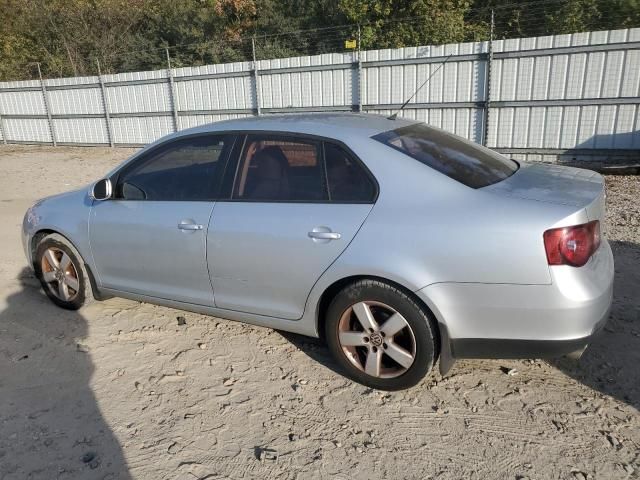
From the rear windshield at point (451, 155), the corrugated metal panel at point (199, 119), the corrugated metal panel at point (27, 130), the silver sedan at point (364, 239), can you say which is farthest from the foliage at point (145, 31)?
the rear windshield at point (451, 155)

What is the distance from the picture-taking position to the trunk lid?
8.54ft

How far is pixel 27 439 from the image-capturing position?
8.77 ft

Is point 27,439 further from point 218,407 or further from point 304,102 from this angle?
point 304,102

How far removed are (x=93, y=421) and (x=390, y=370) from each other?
168 cm

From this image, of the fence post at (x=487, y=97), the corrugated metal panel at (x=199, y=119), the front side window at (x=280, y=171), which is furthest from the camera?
the corrugated metal panel at (x=199, y=119)

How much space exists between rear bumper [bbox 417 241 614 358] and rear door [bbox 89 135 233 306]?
159cm

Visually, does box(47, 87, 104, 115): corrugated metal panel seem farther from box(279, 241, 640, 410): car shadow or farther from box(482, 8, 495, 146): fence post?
box(279, 241, 640, 410): car shadow

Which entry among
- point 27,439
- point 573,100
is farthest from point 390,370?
point 573,100

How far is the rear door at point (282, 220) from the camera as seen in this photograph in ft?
9.45

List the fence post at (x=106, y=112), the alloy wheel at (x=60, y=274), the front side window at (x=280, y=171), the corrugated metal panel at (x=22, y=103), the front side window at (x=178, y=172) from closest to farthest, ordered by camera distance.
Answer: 1. the front side window at (x=280, y=171)
2. the front side window at (x=178, y=172)
3. the alloy wheel at (x=60, y=274)
4. the fence post at (x=106, y=112)
5. the corrugated metal panel at (x=22, y=103)

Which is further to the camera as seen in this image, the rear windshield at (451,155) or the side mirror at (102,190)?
the side mirror at (102,190)

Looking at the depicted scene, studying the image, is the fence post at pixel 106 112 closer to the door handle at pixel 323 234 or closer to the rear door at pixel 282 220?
the rear door at pixel 282 220

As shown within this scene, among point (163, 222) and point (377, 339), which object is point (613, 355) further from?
point (163, 222)

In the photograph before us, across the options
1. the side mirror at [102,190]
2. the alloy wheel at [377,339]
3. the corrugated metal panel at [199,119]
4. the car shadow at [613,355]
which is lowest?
the car shadow at [613,355]
